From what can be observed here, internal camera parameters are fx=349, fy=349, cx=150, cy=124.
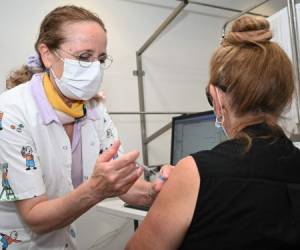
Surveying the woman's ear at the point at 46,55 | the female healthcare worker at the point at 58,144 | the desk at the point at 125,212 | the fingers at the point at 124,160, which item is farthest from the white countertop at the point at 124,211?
the woman's ear at the point at 46,55

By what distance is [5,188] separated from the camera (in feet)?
3.12

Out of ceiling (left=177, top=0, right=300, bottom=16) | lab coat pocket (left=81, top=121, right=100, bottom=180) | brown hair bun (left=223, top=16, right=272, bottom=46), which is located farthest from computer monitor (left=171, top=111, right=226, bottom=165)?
ceiling (left=177, top=0, right=300, bottom=16)

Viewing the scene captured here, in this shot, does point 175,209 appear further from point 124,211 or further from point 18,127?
point 124,211

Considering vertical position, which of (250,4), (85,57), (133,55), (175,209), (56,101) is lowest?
(175,209)

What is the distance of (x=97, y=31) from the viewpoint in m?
1.11

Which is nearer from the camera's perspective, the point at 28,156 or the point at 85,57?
the point at 28,156

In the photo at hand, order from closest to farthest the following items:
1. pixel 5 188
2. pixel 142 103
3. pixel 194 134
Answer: pixel 5 188 < pixel 194 134 < pixel 142 103

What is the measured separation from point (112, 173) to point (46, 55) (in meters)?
0.53

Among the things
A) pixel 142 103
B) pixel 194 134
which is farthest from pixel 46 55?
pixel 142 103

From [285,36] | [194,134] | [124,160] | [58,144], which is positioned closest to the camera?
[124,160]

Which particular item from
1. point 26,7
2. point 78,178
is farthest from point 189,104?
point 78,178

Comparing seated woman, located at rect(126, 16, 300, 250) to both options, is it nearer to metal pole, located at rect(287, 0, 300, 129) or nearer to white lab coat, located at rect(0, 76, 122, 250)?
white lab coat, located at rect(0, 76, 122, 250)

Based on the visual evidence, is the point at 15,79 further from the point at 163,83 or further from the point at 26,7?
the point at 163,83

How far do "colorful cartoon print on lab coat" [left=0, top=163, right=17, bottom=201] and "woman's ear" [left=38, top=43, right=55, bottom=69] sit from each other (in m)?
0.37
